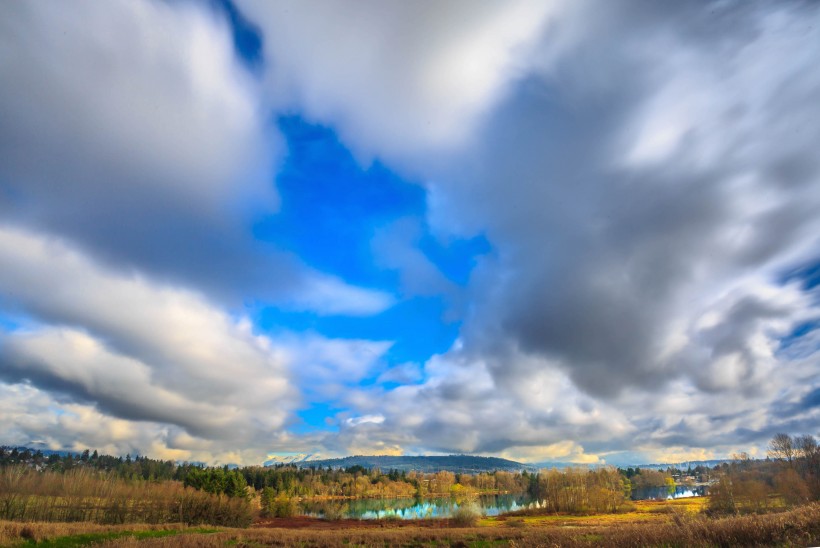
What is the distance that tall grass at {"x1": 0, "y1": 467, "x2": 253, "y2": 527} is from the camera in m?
52.8

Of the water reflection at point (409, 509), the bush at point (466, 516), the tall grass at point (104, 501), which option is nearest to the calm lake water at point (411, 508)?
the water reflection at point (409, 509)

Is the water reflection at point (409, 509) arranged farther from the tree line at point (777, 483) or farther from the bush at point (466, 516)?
the tree line at point (777, 483)

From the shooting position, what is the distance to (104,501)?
5966cm

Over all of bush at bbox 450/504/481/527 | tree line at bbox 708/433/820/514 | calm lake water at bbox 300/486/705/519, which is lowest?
calm lake water at bbox 300/486/705/519

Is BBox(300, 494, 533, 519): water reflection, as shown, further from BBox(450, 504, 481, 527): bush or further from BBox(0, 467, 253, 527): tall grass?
BBox(0, 467, 253, 527): tall grass

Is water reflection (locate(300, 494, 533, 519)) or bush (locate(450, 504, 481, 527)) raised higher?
bush (locate(450, 504, 481, 527))

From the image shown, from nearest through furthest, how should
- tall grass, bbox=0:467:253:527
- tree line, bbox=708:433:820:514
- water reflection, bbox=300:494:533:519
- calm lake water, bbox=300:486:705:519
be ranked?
1. tall grass, bbox=0:467:253:527
2. tree line, bbox=708:433:820:514
3. water reflection, bbox=300:494:533:519
4. calm lake water, bbox=300:486:705:519

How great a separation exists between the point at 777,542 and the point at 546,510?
385ft

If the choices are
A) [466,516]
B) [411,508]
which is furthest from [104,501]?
[411,508]

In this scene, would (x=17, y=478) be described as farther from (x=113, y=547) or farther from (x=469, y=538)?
(x=469, y=538)

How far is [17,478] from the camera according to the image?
54.4m

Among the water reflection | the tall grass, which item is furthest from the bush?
the tall grass

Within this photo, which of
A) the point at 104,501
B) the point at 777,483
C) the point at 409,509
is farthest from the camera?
the point at 409,509

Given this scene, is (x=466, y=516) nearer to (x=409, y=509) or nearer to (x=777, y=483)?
(x=777, y=483)
